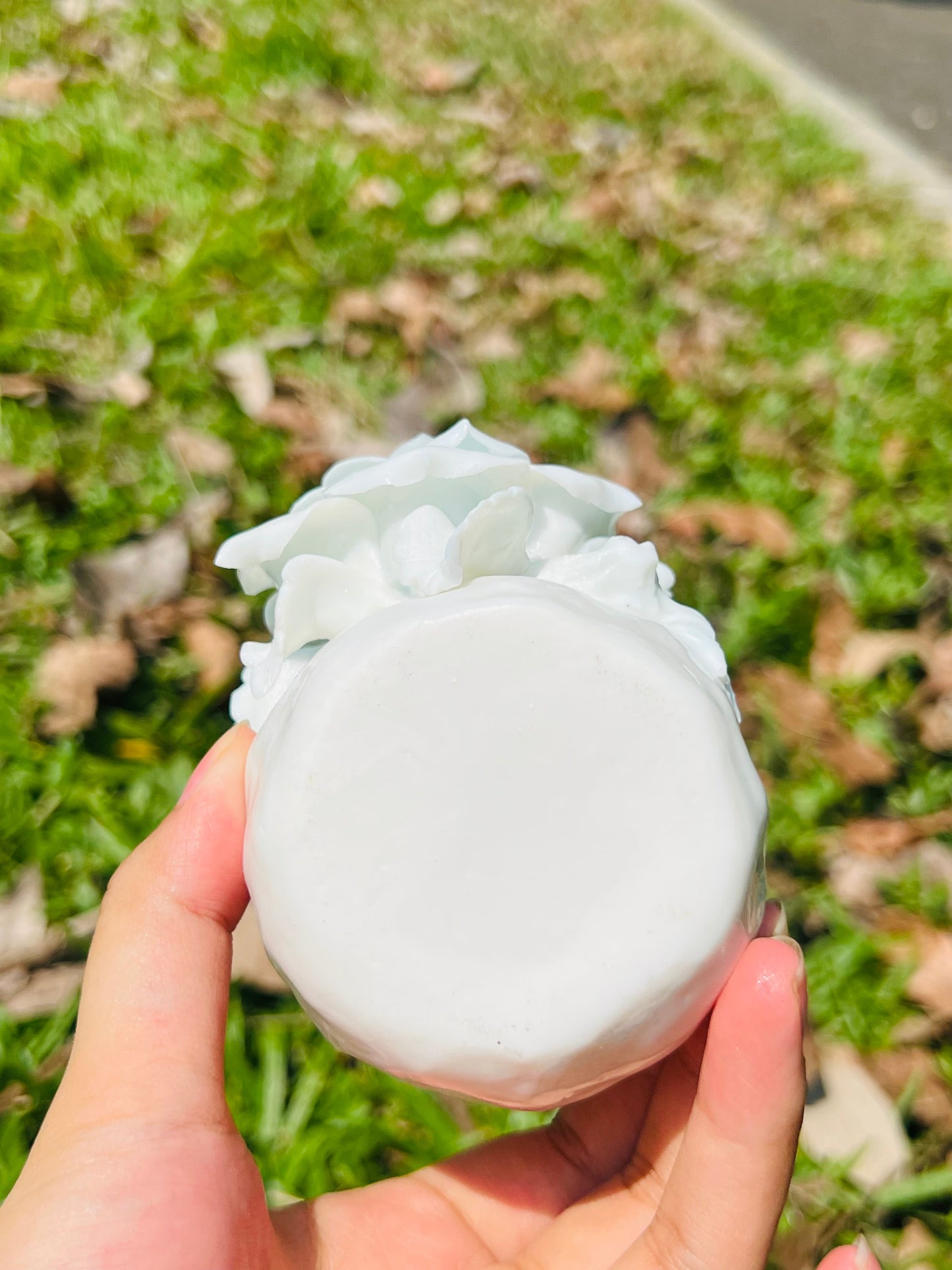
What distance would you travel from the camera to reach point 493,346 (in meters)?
3.02

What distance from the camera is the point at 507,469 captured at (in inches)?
54.2

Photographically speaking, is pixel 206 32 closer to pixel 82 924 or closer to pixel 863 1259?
pixel 82 924

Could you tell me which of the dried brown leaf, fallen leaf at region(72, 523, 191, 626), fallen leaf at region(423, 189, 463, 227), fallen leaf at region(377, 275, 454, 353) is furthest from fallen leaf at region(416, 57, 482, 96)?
fallen leaf at region(72, 523, 191, 626)

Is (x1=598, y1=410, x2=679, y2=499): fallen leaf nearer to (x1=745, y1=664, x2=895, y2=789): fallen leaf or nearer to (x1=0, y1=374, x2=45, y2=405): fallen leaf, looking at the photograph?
(x1=745, y1=664, x2=895, y2=789): fallen leaf

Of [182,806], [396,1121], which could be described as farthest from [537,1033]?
[396,1121]

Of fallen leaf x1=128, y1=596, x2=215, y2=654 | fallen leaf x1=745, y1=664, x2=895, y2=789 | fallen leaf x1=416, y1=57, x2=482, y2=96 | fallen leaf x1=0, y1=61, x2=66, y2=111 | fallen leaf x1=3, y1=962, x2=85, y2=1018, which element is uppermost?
fallen leaf x1=745, y1=664, x2=895, y2=789

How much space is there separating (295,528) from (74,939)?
93cm

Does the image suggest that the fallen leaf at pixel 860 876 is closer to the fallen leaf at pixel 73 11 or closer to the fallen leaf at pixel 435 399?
the fallen leaf at pixel 435 399

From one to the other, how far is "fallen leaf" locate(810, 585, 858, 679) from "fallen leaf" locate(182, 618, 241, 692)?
136 cm

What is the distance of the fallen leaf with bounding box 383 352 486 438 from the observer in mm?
2738

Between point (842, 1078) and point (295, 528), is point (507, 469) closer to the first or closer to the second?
point (295, 528)

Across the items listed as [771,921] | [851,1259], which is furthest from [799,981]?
[851,1259]

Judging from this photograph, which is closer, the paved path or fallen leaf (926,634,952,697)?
fallen leaf (926,634,952,697)

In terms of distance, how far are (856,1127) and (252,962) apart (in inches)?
43.5
